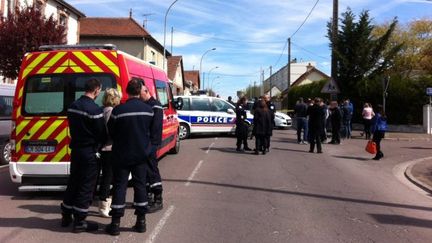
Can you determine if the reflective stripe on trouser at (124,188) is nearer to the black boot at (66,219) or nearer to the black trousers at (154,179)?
the black boot at (66,219)

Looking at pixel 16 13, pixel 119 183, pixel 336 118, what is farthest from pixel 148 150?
pixel 16 13

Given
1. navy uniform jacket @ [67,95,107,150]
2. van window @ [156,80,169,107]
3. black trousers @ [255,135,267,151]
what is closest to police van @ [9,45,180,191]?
navy uniform jacket @ [67,95,107,150]

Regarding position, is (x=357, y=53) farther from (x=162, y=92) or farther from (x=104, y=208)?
(x=104, y=208)

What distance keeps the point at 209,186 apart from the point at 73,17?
29603 millimetres

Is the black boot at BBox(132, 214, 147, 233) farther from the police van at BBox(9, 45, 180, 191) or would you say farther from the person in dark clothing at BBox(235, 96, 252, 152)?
the person in dark clothing at BBox(235, 96, 252, 152)

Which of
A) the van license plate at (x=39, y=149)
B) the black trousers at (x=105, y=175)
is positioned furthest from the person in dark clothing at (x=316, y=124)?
the black trousers at (x=105, y=175)

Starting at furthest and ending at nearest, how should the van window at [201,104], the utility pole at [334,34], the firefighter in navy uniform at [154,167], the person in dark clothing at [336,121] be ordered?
the utility pole at [334,34] < the van window at [201,104] < the person in dark clothing at [336,121] < the firefighter in navy uniform at [154,167]

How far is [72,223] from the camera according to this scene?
675cm

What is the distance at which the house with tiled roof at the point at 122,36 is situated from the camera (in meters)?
48.2

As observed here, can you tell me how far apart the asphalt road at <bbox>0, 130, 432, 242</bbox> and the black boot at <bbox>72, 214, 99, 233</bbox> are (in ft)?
0.37

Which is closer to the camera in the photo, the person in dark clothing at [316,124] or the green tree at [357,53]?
the person in dark clothing at [316,124]

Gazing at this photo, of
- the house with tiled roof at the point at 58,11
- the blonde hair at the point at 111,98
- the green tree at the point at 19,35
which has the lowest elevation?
the blonde hair at the point at 111,98

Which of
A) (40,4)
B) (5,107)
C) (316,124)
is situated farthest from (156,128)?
(40,4)

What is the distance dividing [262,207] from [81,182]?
2860 millimetres
